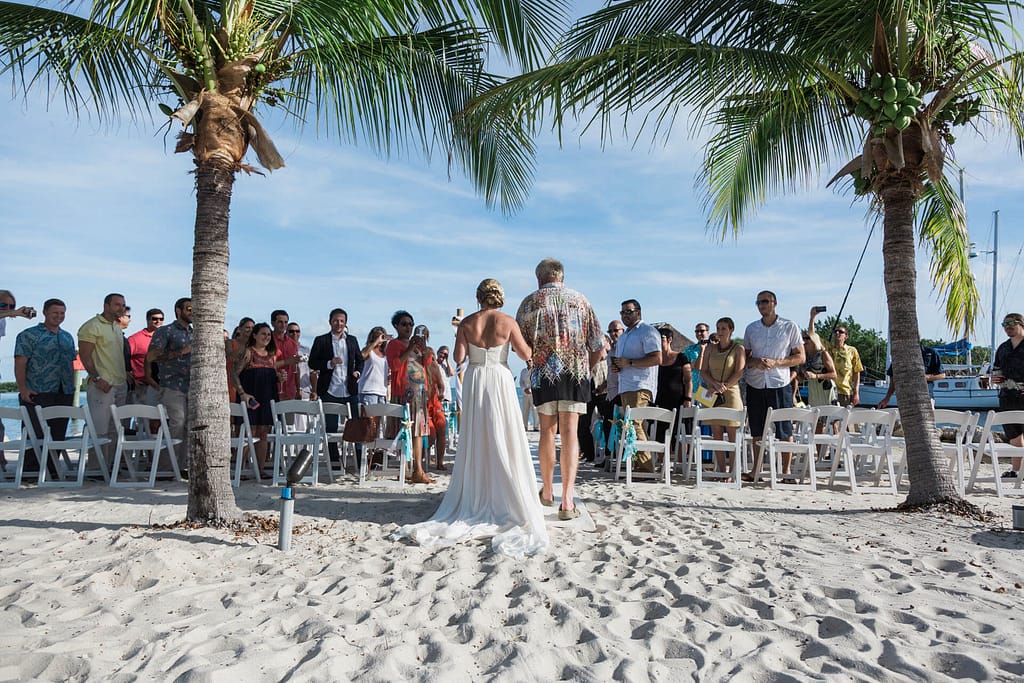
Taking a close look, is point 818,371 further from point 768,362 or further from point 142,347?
point 142,347

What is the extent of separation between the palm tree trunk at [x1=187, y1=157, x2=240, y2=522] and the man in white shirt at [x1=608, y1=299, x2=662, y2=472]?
483 centimetres

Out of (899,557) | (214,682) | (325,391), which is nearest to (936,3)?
(899,557)

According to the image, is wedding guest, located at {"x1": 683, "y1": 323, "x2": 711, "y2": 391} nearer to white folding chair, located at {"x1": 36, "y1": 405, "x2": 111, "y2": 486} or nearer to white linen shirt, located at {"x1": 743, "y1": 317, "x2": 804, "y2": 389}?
white linen shirt, located at {"x1": 743, "y1": 317, "x2": 804, "y2": 389}

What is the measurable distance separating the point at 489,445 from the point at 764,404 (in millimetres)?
4292

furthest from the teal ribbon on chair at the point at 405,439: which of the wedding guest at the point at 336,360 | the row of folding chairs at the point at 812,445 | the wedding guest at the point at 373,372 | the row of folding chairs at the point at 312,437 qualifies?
the row of folding chairs at the point at 812,445

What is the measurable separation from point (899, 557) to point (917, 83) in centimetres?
405

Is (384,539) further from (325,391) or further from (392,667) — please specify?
(325,391)

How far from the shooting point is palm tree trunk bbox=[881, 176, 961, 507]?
6445 mm

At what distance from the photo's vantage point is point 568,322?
6.29 meters

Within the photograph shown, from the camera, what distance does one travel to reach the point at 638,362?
880 cm

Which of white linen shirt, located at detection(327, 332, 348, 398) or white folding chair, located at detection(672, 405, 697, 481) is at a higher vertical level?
white linen shirt, located at detection(327, 332, 348, 398)

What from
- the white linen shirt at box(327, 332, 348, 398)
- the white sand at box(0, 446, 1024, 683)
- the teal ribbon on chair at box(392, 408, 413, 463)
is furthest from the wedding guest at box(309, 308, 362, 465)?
the white sand at box(0, 446, 1024, 683)

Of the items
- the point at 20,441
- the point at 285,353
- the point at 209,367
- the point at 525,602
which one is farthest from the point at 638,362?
the point at 20,441

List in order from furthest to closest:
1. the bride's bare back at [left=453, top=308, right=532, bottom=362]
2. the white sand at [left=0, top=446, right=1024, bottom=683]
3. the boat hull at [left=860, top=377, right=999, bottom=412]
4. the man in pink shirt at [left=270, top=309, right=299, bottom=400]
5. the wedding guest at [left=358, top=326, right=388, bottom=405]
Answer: the boat hull at [left=860, top=377, right=999, bottom=412] < the man in pink shirt at [left=270, top=309, right=299, bottom=400] < the wedding guest at [left=358, top=326, right=388, bottom=405] < the bride's bare back at [left=453, top=308, right=532, bottom=362] < the white sand at [left=0, top=446, right=1024, bottom=683]
